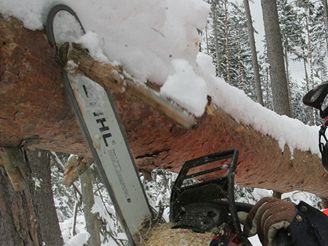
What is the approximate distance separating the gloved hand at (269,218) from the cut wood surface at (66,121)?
0.54m

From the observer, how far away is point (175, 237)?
1.46m

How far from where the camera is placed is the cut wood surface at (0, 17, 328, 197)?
1432 millimetres

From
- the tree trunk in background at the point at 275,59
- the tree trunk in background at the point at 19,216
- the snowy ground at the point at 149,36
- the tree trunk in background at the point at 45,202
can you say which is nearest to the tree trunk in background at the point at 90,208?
the tree trunk in background at the point at 45,202

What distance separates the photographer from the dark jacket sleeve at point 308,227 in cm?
149

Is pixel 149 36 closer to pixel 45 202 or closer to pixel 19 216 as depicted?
pixel 19 216

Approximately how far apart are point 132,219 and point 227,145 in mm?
1035

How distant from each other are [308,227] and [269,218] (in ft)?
0.49

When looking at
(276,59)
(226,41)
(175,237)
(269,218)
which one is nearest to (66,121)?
(175,237)

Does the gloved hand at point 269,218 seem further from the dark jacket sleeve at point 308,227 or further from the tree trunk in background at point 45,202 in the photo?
the tree trunk in background at point 45,202

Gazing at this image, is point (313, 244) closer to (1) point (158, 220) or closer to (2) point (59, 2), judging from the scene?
(1) point (158, 220)

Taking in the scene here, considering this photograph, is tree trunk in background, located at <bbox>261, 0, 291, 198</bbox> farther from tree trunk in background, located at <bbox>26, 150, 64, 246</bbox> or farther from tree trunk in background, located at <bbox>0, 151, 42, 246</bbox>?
tree trunk in background, located at <bbox>0, 151, 42, 246</bbox>

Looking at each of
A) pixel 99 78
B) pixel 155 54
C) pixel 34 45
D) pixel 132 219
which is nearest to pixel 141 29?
pixel 155 54

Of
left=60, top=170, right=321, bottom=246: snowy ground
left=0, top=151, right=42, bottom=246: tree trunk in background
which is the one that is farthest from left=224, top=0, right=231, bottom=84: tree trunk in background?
left=0, top=151, right=42, bottom=246: tree trunk in background

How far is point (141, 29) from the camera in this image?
1.75 m
